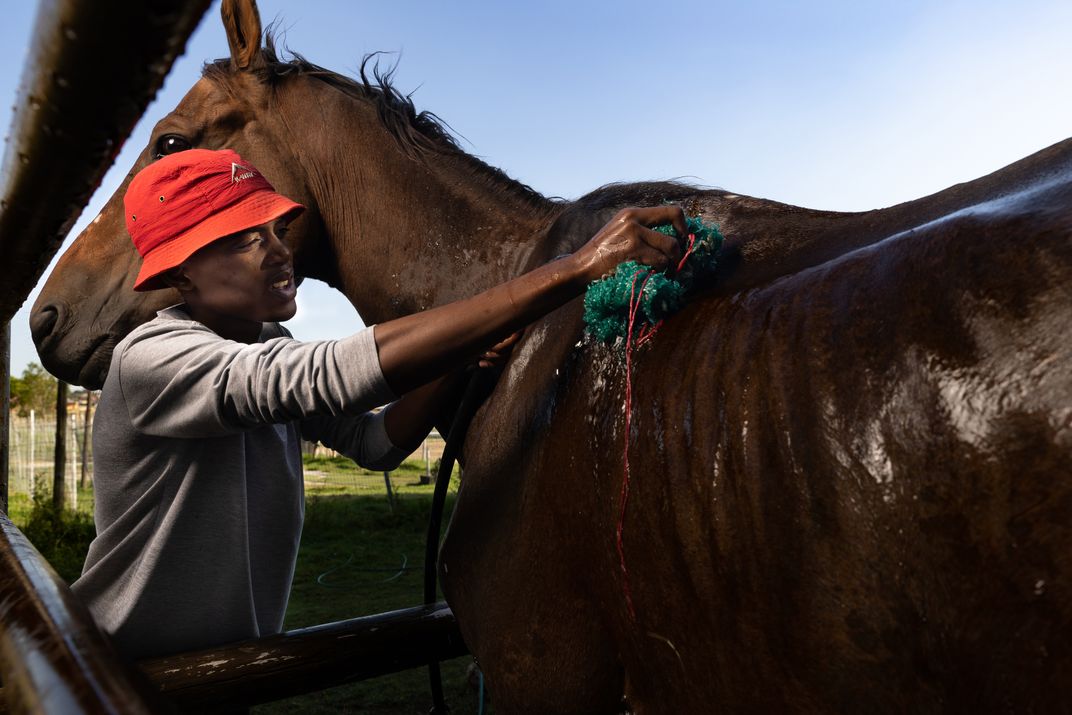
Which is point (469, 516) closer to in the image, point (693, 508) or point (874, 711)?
point (693, 508)

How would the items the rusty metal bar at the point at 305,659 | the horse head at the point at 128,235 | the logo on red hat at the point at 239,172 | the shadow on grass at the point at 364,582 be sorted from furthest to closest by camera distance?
the shadow on grass at the point at 364,582 < the horse head at the point at 128,235 < the logo on red hat at the point at 239,172 < the rusty metal bar at the point at 305,659

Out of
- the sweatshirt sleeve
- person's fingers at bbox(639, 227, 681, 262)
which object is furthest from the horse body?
the sweatshirt sleeve

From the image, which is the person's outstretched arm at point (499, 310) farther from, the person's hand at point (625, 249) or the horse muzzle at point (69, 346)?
the horse muzzle at point (69, 346)

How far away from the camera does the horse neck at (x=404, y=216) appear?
7.36ft

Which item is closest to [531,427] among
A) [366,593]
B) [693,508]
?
[693,508]

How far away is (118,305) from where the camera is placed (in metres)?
2.44

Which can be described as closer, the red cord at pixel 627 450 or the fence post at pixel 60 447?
the red cord at pixel 627 450

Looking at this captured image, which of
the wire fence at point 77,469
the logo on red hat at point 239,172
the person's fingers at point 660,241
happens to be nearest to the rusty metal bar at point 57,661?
the person's fingers at point 660,241

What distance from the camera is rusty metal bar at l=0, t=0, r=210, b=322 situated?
1.32 ft

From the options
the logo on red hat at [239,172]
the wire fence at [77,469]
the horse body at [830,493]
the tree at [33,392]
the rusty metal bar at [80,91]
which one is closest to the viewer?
the rusty metal bar at [80,91]

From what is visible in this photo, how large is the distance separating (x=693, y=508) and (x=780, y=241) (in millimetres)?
632

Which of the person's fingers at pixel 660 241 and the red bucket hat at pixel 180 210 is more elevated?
the red bucket hat at pixel 180 210

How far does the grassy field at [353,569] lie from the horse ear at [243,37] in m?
2.06

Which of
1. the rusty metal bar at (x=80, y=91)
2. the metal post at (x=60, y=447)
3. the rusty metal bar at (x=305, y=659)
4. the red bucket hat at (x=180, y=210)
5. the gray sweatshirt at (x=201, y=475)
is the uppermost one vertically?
the red bucket hat at (x=180, y=210)
